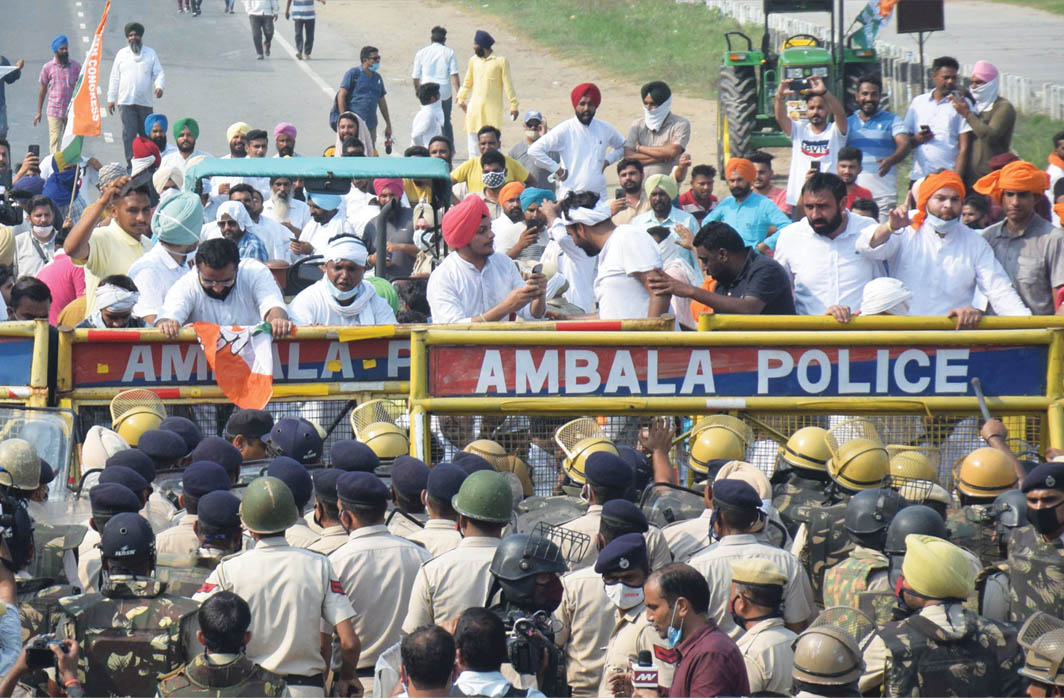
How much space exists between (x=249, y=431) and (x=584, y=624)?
270cm

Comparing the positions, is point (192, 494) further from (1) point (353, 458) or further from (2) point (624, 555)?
(2) point (624, 555)

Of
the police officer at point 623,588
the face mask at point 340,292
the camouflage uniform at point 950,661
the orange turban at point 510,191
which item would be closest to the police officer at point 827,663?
the camouflage uniform at point 950,661

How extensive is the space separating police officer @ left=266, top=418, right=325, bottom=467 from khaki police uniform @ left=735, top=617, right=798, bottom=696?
3.21m

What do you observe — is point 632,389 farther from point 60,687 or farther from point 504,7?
point 504,7

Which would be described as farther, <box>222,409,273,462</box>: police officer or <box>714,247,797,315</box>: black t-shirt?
<box>714,247,797,315</box>: black t-shirt

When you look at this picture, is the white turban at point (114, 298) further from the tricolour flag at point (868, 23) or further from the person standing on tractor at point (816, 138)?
the tricolour flag at point (868, 23)

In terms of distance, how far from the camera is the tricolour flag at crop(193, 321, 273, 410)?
350 inches

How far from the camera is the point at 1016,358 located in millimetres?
8602

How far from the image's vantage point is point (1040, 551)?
655 cm

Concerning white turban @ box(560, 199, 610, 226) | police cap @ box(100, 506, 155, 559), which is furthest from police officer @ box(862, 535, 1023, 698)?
white turban @ box(560, 199, 610, 226)

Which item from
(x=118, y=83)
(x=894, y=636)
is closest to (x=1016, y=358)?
(x=894, y=636)

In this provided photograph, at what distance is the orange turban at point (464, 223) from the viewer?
31.6 feet

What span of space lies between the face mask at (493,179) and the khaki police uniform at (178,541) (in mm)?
8497

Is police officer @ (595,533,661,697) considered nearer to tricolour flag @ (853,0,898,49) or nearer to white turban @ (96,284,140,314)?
white turban @ (96,284,140,314)
